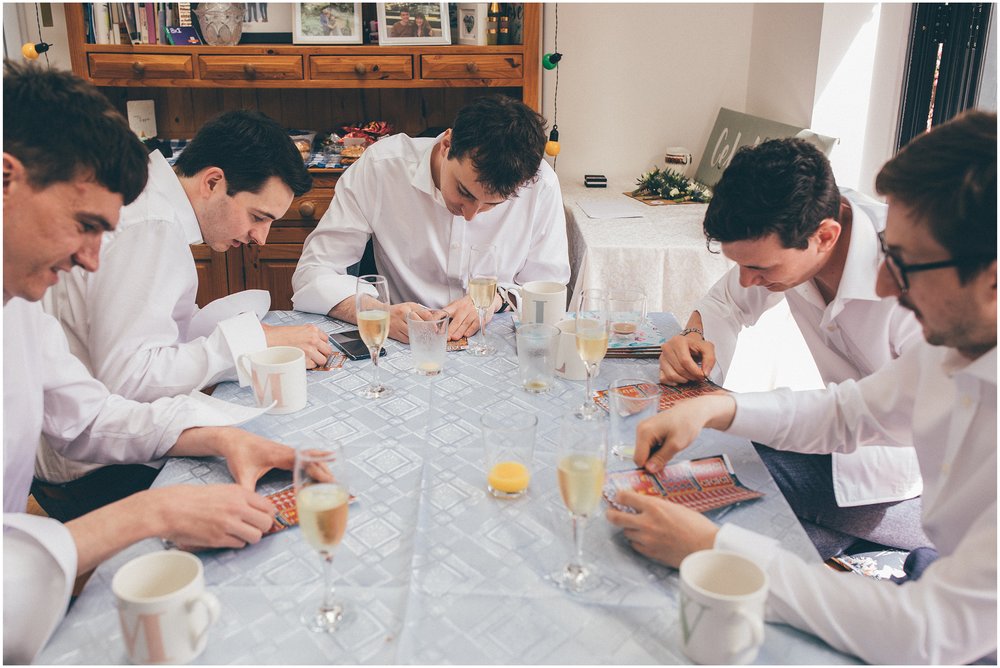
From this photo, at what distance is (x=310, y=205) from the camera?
3408 mm

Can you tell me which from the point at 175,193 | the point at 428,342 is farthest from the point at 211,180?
the point at 428,342

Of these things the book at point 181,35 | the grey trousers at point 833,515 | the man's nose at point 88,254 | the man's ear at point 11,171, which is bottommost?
the grey trousers at point 833,515

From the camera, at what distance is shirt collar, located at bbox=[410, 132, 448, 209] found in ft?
7.76

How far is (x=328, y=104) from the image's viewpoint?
12.3 ft

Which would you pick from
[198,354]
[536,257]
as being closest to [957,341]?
[198,354]

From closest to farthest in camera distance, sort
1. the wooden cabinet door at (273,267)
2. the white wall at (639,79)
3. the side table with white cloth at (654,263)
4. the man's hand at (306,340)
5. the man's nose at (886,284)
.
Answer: the man's nose at (886,284)
the man's hand at (306,340)
the side table with white cloth at (654,263)
the wooden cabinet door at (273,267)
the white wall at (639,79)

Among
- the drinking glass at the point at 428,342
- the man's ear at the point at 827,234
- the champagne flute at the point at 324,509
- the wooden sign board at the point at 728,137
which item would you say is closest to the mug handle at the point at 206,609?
the champagne flute at the point at 324,509

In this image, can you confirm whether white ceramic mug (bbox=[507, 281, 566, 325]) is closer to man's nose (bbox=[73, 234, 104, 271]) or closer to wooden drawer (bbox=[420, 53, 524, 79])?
man's nose (bbox=[73, 234, 104, 271])

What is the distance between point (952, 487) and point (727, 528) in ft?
1.03

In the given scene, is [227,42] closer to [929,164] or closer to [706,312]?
[706,312]

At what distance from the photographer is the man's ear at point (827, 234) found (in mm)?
1512

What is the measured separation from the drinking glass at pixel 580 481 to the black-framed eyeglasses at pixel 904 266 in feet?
1.37

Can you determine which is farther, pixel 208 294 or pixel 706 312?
pixel 208 294

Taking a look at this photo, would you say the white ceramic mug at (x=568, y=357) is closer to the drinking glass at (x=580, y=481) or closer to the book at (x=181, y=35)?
the drinking glass at (x=580, y=481)
